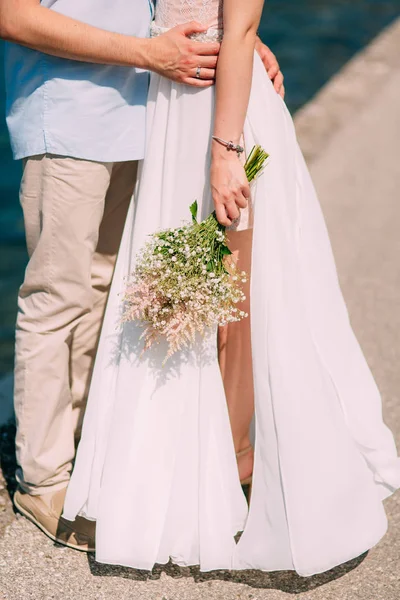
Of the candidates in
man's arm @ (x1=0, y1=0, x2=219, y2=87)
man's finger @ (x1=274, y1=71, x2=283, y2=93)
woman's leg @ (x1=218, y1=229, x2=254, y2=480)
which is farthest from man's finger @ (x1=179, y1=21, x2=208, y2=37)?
woman's leg @ (x1=218, y1=229, x2=254, y2=480)

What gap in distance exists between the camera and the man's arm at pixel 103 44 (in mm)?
2379

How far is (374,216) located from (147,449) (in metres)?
2.92

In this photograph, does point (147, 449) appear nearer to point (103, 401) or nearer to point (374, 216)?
point (103, 401)

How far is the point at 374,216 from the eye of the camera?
5.16m

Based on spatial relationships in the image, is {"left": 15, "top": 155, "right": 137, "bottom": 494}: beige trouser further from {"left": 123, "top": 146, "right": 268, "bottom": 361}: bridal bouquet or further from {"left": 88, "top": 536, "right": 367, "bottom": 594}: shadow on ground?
{"left": 88, "top": 536, "right": 367, "bottom": 594}: shadow on ground

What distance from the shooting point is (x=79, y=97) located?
2.53 metres

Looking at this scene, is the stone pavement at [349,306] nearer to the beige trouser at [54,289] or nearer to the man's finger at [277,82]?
the beige trouser at [54,289]

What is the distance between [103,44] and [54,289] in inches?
29.8

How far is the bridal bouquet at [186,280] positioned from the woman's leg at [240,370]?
7.7 inches

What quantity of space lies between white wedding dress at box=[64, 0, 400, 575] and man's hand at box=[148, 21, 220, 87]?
2.5 inches

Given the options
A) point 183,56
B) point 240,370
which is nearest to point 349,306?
point 240,370

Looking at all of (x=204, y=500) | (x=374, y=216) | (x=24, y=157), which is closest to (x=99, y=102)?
(x=24, y=157)

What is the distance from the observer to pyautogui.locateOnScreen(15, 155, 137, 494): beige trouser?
261 centimetres

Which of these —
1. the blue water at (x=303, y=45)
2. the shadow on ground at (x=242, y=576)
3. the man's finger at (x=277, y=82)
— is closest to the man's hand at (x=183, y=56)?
the man's finger at (x=277, y=82)
